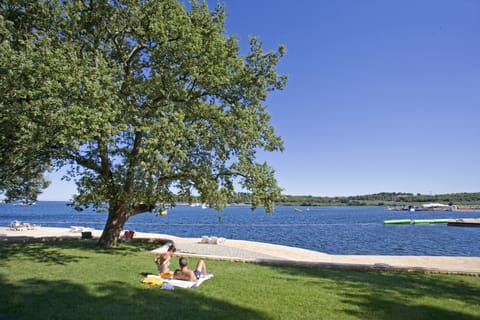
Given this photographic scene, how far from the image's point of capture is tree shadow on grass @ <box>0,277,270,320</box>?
256 inches

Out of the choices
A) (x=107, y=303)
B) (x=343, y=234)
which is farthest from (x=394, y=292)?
(x=343, y=234)

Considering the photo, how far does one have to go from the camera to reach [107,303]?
726 centimetres

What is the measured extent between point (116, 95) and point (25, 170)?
7.38 metres

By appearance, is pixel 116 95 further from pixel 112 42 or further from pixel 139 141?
pixel 112 42

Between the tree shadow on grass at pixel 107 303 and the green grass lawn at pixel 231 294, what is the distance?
18 mm

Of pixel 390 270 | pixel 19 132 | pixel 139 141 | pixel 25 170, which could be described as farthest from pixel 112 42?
pixel 390 270

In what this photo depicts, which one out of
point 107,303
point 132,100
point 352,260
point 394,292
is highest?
point 132,100

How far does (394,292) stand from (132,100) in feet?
38.9

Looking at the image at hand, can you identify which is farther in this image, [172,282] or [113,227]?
[113,227]

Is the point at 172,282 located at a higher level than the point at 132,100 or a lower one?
lower

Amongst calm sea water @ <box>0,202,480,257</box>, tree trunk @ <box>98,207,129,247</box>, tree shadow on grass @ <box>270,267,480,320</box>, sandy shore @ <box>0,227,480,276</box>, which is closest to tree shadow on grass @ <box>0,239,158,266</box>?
tree trunk @ <box>98,207,129,247</box>

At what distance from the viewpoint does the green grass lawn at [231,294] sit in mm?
6809

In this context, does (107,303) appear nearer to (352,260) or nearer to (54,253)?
(54,253)

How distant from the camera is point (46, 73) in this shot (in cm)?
1074
